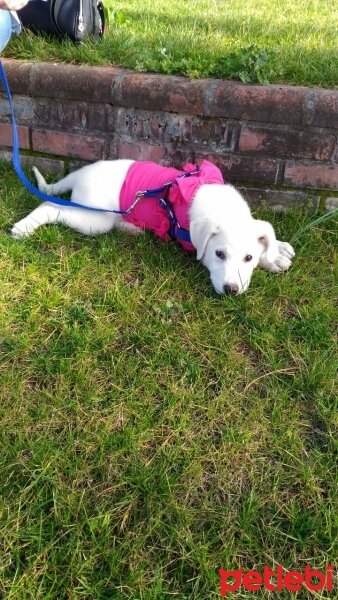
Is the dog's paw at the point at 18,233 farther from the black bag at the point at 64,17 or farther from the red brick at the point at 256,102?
the black bag at the point at 64,17

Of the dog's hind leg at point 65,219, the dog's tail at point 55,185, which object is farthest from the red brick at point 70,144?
the dog's hind leg at point 65,219

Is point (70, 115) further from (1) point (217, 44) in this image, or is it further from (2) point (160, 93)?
(1) point (217, 44)

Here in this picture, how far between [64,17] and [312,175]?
1.59m

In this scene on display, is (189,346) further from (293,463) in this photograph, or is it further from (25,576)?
(25,576)

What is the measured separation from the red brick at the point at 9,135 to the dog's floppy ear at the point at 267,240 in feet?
4.72

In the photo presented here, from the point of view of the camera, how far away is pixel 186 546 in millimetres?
1481

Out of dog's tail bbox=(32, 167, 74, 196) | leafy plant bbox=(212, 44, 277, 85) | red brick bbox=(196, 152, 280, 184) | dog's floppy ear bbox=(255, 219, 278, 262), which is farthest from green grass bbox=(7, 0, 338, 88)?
dog's floppy ear bbox=(255, 219, 278, 262)

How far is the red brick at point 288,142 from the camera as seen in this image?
8.10 feet

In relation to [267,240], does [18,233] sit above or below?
below

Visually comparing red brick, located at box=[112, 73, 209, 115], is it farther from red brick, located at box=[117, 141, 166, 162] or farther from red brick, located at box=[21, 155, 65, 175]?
red brick, located at box=[21, 155, 65, 175]

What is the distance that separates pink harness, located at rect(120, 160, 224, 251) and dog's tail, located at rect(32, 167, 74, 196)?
0.35 meters

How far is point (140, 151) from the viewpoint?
2762 mm

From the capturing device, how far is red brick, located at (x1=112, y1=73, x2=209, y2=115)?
2.52m

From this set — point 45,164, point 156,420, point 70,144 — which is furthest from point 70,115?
point 156,420
